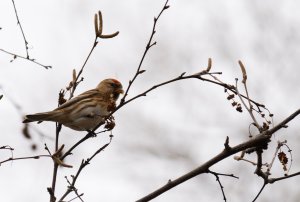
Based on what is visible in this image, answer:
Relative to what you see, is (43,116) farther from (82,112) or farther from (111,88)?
(111,88)

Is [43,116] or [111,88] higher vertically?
[111,88]

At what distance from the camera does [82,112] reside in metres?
3.96

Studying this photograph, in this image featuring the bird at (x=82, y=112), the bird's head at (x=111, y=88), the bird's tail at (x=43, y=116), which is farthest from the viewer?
the bird's head at (x=111, y=88)

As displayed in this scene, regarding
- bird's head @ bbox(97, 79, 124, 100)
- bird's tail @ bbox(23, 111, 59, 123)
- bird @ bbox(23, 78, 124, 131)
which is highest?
bird's head @ bbox(97, 79, 124, 100)

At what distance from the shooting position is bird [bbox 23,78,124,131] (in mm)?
3668

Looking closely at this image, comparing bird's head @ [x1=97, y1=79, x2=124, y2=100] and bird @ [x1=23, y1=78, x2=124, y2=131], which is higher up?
bird's head @ [x1=97, y1=79, x2=124, y2=100]

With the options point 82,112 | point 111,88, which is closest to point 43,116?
point 82,112

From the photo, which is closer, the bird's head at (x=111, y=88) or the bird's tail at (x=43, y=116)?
the bird's tail at (x=43, y=116)

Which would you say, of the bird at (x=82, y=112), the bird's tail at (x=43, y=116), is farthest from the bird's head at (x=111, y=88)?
the bird's tail at (x=43, y=116)

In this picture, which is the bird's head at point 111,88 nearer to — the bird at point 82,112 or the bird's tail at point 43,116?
the bird at point 82,112

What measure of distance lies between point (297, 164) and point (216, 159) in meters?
3.83

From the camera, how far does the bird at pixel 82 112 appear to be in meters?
3.67

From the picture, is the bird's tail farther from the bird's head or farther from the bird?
the bird's head

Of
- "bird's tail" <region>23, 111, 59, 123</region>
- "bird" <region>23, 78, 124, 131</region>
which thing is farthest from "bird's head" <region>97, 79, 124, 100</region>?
"bird's tail" <region>23, 111, 59, 123</region>
